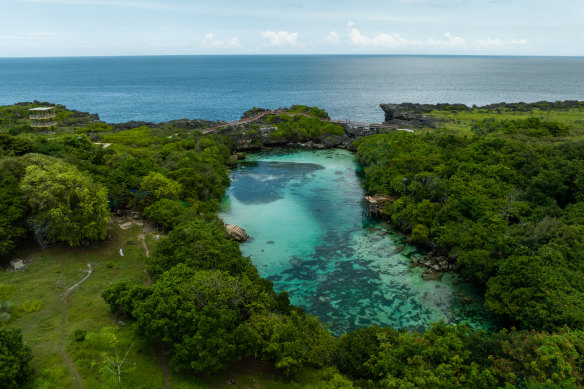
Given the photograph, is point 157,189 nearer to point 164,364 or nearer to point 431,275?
point 164,364

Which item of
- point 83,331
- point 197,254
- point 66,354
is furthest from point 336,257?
point 66,354

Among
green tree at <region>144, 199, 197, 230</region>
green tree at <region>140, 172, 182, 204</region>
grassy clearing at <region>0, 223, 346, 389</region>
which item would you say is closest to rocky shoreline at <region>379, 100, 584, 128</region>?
green tree at <region>140, 172, 182, 204</region>

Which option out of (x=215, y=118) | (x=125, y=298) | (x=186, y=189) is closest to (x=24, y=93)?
(x=215, y=118)

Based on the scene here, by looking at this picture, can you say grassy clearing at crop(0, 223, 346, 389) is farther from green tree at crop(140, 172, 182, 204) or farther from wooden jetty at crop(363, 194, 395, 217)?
wooden jetty at crop(363, 194, 395, 217)

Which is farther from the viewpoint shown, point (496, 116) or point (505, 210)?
point (496, 116)

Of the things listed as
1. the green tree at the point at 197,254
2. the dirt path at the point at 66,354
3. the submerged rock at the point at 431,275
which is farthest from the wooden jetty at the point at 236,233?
the submerged rock at the point at 431,275

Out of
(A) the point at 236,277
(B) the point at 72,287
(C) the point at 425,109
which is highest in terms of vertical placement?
(C) the point at 425,109

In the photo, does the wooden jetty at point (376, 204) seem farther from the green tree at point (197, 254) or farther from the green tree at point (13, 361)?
the green tree at point (13, 361)
